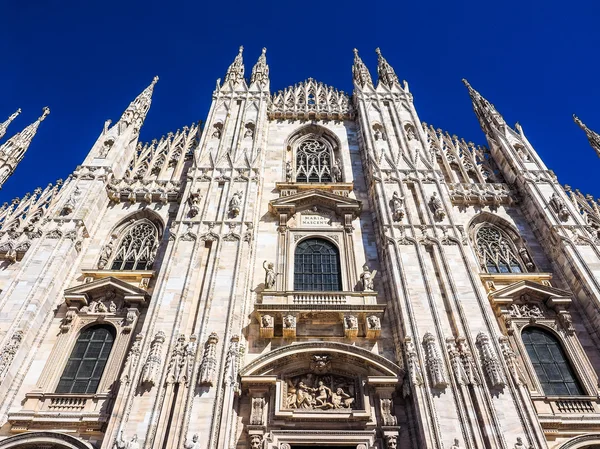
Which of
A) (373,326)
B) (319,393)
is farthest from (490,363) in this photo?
(319,393)

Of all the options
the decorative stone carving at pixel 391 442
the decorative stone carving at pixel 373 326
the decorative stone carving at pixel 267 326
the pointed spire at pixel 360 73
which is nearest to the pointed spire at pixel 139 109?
the pointed spire at pixel 360 73

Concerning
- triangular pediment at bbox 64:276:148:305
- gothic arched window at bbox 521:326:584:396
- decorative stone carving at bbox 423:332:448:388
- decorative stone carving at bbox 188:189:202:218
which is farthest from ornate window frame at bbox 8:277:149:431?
gothic arched window at bbox 521:326:584:396

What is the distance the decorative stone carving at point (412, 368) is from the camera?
1129 cm

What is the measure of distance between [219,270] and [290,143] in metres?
9.47

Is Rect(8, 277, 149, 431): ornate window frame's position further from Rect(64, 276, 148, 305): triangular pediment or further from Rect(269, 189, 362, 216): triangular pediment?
Rect(269, 189, 362, 216): triangular pediment

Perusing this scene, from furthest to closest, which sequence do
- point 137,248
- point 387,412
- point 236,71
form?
point 236,71
point 137,248
point 387,412

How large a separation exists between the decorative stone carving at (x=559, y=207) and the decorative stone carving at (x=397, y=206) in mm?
5694

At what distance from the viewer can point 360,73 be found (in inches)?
974

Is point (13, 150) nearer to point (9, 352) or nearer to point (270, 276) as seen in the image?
point (9, 352)

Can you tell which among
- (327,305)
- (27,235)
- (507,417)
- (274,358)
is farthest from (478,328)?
(27,235)

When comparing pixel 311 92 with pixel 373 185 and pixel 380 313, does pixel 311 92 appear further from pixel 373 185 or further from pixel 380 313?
pixel 380 313

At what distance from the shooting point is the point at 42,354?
12.9m

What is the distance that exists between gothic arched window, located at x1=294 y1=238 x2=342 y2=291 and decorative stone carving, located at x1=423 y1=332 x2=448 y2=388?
3.76 meters

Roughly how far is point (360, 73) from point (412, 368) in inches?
710
